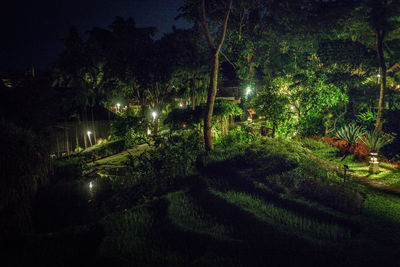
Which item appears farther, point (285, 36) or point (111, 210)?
point (285, 36)

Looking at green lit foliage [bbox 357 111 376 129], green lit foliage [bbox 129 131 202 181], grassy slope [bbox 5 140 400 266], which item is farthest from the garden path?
green lit foliage [bbox 357 111 376 129]

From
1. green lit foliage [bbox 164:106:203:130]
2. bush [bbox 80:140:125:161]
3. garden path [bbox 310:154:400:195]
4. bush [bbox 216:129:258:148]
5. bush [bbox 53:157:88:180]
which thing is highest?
green lit foliage [bbox 164:106:203:130]

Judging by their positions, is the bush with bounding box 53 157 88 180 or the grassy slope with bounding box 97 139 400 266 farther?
the bush with bounding box 53 157 88 180

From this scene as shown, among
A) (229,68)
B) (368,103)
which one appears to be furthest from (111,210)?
(229,68)

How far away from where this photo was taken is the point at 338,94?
1320 cm

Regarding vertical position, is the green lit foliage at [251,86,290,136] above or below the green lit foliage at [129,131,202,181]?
above

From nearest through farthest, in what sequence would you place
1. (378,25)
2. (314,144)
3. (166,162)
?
(166,162), (378,25), (314,144)

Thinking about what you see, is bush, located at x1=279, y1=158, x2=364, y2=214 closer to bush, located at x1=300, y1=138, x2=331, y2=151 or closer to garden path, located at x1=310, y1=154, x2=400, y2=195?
garden path, located at x1=310, y1=154, x2=400, y2=195

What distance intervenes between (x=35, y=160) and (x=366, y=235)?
7128 millimetres

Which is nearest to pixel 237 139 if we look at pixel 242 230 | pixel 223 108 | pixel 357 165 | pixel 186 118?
pixel 223 108

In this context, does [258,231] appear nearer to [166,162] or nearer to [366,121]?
[166,162]

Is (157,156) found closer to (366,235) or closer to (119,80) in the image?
(366,235)

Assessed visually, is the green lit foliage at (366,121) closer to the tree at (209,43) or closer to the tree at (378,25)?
the tree at (378,25)

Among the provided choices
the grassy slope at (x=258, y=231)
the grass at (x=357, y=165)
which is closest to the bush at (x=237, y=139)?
the grass at (x=357, y=165)
